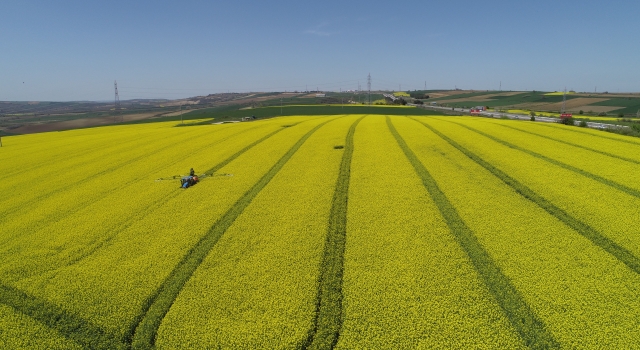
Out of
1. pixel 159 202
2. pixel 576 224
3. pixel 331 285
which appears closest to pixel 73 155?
pixel 159 202

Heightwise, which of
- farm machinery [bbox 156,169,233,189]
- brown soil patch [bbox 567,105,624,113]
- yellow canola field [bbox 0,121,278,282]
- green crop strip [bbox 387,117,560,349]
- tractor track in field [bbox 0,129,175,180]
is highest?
brown soil patch [bbox 567,105,624,113]

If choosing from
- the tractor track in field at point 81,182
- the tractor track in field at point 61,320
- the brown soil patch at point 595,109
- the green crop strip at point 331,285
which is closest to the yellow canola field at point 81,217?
the tractor track in field at point 81,182

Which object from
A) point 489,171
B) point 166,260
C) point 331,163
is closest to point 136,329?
point 166,260

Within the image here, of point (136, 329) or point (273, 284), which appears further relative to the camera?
point (273, 284)

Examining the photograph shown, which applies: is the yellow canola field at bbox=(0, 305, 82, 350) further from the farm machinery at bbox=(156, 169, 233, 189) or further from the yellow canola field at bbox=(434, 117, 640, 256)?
the yellow canola field at bbox=(434, 117, 640, 256)

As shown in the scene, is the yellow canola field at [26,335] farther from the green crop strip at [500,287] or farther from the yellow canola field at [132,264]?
the green crop strip at [500,287]

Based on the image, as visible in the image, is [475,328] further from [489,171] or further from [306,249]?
[489,171]

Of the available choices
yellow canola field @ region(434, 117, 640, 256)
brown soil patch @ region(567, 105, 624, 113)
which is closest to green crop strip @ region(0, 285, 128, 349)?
yellow canola field @ region(434, 117, 640, 256)
